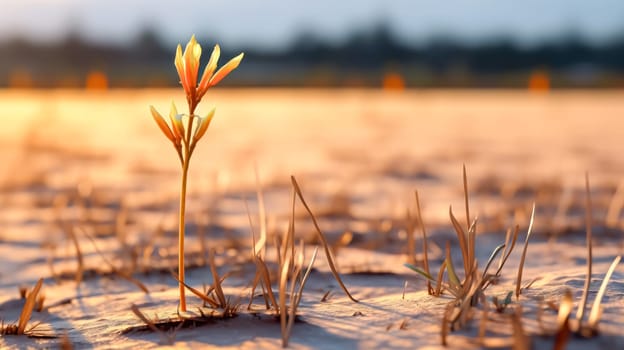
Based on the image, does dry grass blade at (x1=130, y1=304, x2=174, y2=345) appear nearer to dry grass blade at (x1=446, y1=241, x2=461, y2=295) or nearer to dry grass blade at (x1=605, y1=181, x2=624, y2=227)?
dry grass blade at (x1=446, y1=241, x2=461, y2=295)

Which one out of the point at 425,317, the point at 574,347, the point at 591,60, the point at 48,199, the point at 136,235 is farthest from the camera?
the point at 591,60

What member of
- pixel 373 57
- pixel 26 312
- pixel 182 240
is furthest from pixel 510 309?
pixel 373 57

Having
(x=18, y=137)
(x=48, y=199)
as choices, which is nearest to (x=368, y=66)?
(x=18, y=137)

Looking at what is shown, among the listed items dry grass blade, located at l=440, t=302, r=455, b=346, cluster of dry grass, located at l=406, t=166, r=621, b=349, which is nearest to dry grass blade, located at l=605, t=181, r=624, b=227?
cluster of dry grass, located at l=406, t=166, r=621, b=349

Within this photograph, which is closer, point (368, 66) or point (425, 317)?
point (425, 317)

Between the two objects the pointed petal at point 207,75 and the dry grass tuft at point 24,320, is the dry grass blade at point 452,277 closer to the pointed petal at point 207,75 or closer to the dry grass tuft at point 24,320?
the pointed petal at point 207,75

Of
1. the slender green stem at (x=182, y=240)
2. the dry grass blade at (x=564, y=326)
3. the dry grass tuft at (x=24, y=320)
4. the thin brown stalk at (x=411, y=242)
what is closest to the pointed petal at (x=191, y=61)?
the slender green stem at (x=182, y=240)

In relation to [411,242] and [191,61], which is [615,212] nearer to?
[411,242]

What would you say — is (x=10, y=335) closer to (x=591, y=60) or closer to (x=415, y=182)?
(x=415, y=182)
